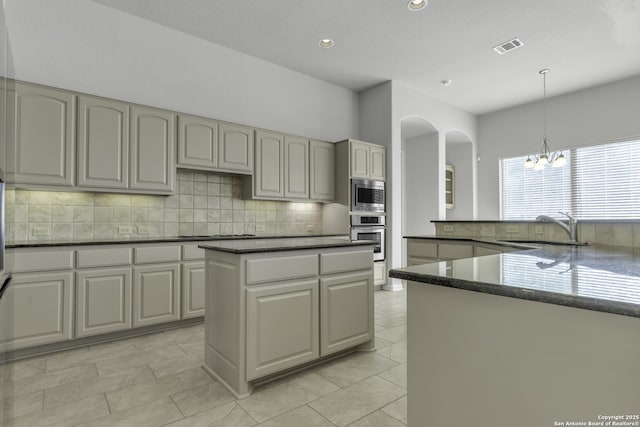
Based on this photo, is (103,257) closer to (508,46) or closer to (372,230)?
(372,230)

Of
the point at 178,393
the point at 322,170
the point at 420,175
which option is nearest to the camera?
the point at 178,393

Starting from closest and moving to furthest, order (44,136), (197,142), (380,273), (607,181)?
(44,136) < (197,142) < (380,273) < (607,181)

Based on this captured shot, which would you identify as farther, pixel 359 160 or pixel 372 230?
pixel 372 230

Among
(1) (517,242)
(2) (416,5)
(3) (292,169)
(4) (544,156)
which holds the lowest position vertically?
(1) (517,242)

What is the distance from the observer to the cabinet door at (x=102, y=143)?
2.94 m

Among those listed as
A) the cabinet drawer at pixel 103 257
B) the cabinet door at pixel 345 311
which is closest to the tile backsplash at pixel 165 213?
the cabinet drawer at pixel 103 257

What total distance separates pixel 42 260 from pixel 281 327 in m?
1.98

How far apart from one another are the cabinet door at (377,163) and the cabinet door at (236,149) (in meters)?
1.84

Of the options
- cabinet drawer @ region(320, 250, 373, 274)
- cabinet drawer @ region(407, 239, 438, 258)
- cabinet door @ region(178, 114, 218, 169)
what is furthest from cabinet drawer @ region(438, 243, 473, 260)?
cabinet door @ region(178, 114, 218, 169)

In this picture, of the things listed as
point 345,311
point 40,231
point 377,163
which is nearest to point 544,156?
point 377,163

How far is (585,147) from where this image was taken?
5.41 meters

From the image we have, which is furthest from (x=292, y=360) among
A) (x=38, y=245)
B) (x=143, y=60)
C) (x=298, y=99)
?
(x=298, y=99)

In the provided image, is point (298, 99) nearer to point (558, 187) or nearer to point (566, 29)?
point (566, 29)

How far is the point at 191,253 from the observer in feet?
10.8
